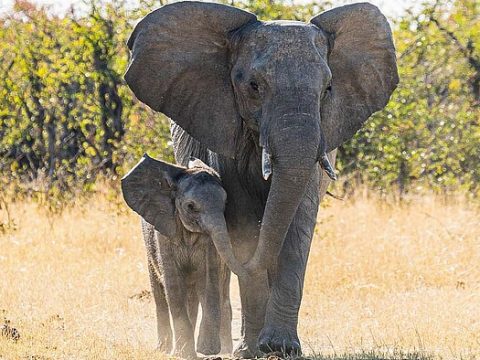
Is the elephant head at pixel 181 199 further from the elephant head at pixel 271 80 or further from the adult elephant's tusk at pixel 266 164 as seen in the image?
the adult elephant's tusk at pixel 266 164

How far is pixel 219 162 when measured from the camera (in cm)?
706

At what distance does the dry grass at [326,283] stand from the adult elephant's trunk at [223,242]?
67 cm

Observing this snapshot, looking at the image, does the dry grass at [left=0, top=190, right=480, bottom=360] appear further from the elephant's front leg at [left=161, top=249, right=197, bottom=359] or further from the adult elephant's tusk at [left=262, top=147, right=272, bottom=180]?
the adult elephant's tusk at [left=262, top=147, right=272, bottom=180]

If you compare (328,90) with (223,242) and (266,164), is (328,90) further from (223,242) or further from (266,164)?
(223,242)

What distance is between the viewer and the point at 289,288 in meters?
6.72

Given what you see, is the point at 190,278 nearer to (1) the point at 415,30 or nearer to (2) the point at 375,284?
(2) the point at 375,284

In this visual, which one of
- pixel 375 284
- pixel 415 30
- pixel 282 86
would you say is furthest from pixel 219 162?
pixel 415 30

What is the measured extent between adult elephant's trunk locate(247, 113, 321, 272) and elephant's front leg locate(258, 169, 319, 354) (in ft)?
1.35

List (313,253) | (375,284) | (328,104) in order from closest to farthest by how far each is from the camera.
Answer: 1. (328,104)
2. (375,284)
3. (313,253)

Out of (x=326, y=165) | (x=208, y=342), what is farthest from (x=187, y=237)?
(x=326, y=165)

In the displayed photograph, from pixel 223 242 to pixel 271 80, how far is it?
2.90ft

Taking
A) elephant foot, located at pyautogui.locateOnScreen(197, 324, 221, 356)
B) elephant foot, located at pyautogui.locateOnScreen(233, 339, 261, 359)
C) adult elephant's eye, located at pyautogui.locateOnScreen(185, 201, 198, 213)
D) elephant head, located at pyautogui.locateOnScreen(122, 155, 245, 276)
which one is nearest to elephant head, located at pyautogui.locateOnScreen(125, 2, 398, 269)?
elephant head, located at pyautogui.locateOnScreen(122, 155, 245, 276)

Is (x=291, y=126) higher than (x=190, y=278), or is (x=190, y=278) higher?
(x=291, y=126)

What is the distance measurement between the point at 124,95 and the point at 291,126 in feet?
27.6
